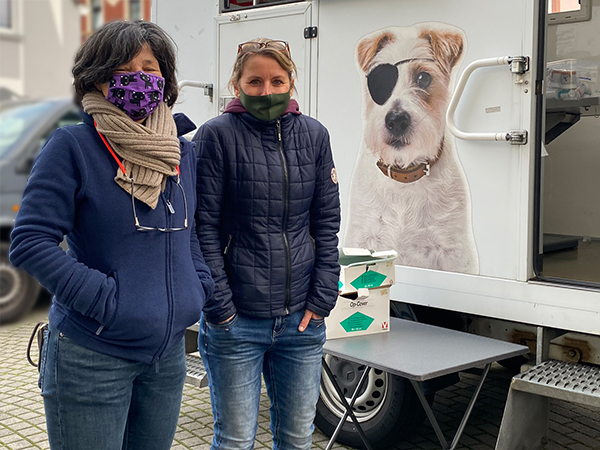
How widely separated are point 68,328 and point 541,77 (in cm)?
227

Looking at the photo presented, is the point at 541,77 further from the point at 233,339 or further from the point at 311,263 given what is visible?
the point at 233,339

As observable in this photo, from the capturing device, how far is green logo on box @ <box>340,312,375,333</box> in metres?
3.49

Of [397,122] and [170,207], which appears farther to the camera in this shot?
[397,122]

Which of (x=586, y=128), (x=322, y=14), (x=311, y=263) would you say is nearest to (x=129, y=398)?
(x=311, y=263)

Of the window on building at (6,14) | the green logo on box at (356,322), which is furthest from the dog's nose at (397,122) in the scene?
the window on building at (6,14)

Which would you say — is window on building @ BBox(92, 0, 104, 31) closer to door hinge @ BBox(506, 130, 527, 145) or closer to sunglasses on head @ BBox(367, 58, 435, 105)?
door hinge @ BBox(506, 130, 527, 145)

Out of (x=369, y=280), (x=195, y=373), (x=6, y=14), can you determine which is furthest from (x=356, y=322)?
(x=6, y=14)

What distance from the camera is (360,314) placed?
3.50 metres

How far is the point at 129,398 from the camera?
177cm

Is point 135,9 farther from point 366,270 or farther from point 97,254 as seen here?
point 366,270

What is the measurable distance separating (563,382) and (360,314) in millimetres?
1008

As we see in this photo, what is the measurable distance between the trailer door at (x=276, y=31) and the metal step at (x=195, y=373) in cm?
151

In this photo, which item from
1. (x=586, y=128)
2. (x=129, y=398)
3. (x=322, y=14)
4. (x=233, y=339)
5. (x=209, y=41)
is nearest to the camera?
(x=129, y=398)

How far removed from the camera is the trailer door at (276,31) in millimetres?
3826
